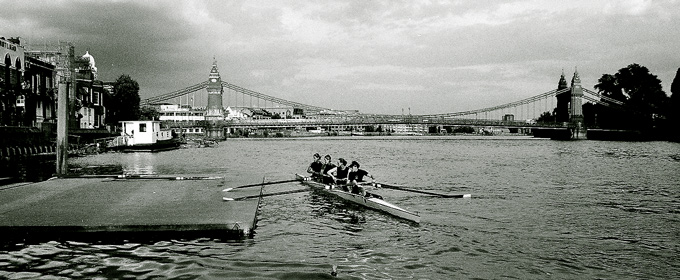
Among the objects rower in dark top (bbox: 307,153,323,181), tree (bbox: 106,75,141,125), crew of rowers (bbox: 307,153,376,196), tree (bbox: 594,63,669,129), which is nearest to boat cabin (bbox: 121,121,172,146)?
tree (bbox: 106,75,141,125)

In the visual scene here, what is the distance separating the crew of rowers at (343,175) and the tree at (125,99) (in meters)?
85.9

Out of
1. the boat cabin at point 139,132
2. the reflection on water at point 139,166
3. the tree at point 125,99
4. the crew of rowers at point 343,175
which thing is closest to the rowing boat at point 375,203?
the crew of rowers at point 343,175

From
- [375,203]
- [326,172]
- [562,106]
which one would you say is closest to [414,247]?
[375,203]

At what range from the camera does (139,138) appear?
6925 cm

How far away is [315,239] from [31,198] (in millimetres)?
9523

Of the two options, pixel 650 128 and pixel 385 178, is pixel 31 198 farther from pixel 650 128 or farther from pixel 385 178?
pixel 650 128

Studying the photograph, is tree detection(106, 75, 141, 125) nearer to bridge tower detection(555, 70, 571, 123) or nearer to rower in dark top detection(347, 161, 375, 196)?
rower in dark top detection(347, 161, 375, 196)

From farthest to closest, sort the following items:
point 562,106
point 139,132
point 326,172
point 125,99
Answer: point 562,106 → point 125,99 → point 139,132 → point 326,172

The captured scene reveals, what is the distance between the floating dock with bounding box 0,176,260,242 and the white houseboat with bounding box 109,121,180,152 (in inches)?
1836

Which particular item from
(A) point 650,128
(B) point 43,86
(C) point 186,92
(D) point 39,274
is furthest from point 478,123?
(D) point 39,274

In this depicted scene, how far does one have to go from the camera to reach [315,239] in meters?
15.5

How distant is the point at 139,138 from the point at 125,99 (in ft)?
128

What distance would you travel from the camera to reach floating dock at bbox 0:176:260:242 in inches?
534

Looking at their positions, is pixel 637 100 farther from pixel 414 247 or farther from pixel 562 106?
pixel 414 247
